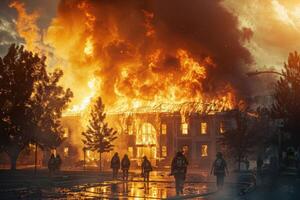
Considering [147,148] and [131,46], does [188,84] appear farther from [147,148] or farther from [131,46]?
[147,148]

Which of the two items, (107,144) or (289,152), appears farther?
(107,144)

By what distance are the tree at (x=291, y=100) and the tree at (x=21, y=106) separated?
19.3 metres

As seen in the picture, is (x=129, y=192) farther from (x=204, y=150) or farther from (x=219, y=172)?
(x=204, y=150)

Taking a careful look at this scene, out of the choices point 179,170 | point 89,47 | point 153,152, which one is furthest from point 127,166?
point 153,152

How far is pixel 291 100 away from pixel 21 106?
20863mm

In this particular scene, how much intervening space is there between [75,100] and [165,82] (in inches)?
716

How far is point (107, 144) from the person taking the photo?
42.0m

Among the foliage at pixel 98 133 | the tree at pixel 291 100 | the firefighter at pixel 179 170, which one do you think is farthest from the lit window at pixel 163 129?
the firefighter at pixel 179 170

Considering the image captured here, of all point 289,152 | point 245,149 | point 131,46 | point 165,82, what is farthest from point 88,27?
point 289,152

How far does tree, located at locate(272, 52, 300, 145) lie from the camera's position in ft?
98.1

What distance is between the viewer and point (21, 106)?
32688mm

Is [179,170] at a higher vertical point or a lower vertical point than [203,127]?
lower

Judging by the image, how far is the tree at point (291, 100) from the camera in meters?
29.9

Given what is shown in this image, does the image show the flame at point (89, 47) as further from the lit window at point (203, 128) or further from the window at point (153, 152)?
the lit window at point (203, 128)
